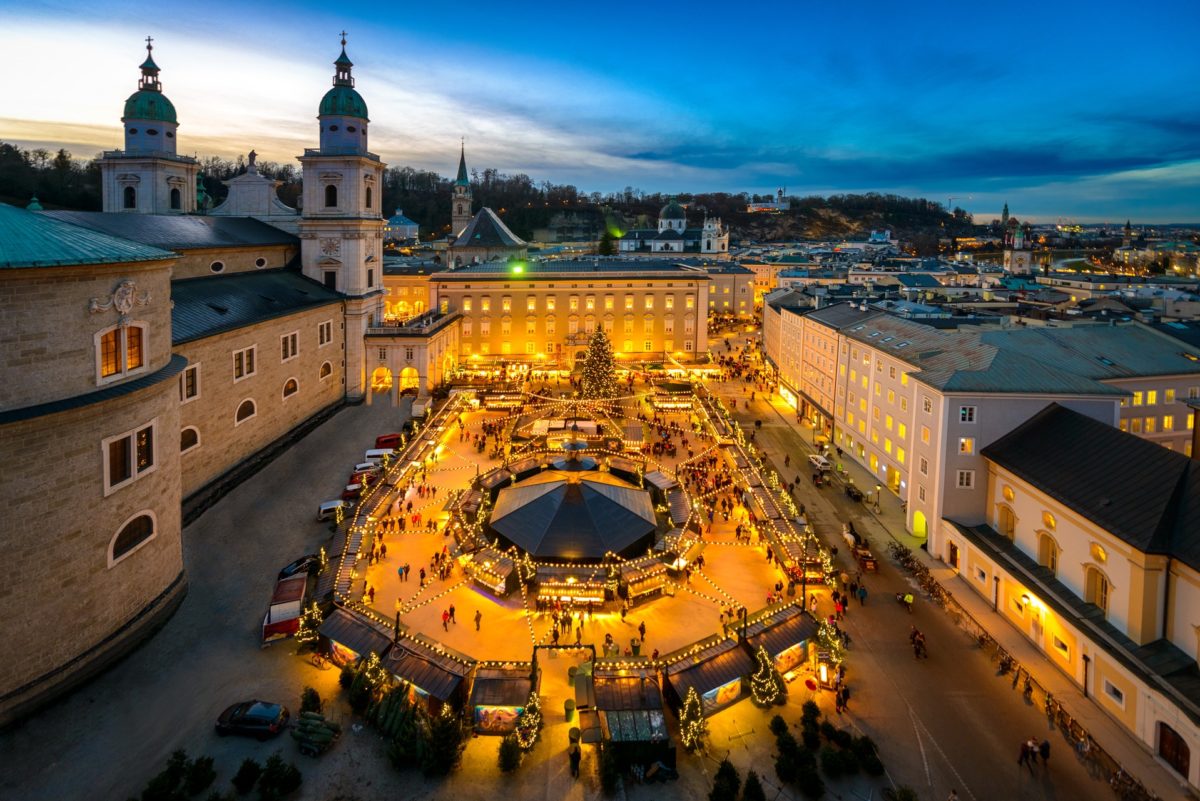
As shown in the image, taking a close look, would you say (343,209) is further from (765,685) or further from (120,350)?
(765,685)

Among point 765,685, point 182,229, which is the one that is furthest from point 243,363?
point 765,685

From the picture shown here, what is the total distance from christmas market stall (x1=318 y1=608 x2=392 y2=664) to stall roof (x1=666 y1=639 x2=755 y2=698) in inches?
313

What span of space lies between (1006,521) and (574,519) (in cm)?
1572

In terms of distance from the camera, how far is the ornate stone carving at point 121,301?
698 inches

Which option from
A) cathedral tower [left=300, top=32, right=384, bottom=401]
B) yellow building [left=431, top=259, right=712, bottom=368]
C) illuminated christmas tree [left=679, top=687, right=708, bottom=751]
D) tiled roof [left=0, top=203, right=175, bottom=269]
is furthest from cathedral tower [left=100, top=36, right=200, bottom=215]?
illuminated christmas tree [left=679, top=687, right=708, bottom=751]

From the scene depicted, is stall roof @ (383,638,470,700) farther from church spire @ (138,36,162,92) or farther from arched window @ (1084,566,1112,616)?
church spire @ (138,36,162,92)

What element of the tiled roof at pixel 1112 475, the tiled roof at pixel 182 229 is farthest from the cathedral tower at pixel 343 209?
the tiled roof at pixel 1112 475

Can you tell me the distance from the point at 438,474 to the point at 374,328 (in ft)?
54.3

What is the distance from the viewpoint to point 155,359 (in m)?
20.2

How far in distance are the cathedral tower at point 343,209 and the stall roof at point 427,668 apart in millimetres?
30685

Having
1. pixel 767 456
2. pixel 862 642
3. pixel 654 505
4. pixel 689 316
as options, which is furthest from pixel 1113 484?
pixel 689 316

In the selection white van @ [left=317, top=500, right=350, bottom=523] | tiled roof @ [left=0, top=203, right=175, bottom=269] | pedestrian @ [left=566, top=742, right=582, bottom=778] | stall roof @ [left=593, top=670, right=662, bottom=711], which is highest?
tiled roof @ [left=0, top=203, right=175, bottom=269]

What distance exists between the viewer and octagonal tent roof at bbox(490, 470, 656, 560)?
2569 centimetres

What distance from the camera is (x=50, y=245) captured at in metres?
16.7
